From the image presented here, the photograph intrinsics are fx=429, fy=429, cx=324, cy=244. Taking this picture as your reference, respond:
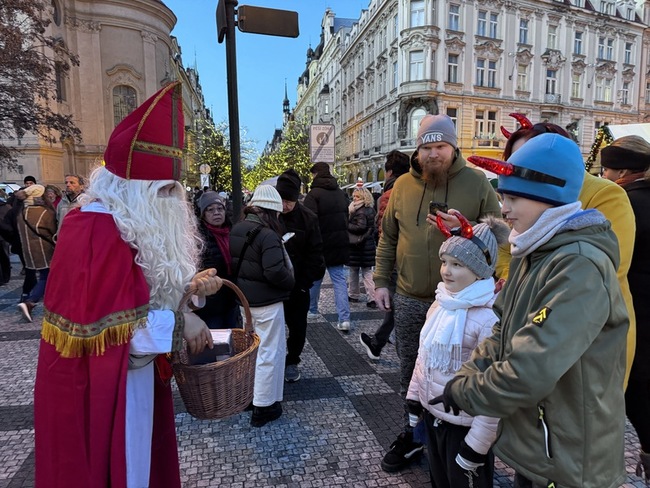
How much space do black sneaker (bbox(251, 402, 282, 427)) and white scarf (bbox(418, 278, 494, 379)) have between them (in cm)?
180

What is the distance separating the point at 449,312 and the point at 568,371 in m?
0.83

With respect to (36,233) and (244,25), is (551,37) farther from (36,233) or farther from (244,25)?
(36,233)

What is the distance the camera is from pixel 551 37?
34.3 m

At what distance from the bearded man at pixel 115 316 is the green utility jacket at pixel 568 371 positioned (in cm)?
125

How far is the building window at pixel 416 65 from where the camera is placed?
30922 mm

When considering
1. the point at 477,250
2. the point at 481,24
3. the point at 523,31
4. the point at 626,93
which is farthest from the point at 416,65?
the point at 477,250

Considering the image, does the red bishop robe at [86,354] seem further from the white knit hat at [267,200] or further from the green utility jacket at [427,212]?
the white knit hat at [267,200]

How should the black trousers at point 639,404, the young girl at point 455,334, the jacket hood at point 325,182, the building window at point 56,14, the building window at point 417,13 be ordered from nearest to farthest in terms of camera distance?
the young girl at point 455,334, the black trousers at point 639,404, the jacket hood at point 325,182, the building window at point 56,14, the building window at point 417,13

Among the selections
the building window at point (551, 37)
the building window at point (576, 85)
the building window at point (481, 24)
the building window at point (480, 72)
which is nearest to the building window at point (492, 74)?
the building window at point (480, 72)

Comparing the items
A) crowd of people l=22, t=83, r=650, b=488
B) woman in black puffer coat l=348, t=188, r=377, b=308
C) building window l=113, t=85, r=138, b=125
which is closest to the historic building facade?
building window l=113, t=85, r=138, b=125

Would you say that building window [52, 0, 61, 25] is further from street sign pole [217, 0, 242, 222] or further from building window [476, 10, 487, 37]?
street sign pole [217, 0, 242, 222]

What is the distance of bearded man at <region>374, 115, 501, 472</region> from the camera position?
8.84ft

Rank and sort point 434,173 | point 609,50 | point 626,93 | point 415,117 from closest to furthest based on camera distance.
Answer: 1. point 434,173
2. point 415,117
3. point 609,50
4. point 626,93

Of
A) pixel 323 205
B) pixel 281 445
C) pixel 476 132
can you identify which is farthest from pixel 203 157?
pixel 281 445
